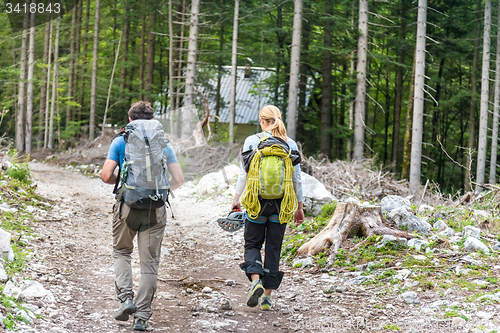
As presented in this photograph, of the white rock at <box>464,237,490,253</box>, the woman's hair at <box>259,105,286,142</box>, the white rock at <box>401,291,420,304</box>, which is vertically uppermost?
the woman's hair at <box>259,105,286,142</box>

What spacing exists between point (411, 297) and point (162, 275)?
2.95 metres

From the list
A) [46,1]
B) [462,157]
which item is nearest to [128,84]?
[46,1]

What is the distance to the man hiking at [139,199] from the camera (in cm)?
373

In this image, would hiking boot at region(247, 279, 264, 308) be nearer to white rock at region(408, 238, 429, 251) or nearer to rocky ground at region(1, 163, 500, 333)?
rocky ground at region(1, 163, 500, 333)

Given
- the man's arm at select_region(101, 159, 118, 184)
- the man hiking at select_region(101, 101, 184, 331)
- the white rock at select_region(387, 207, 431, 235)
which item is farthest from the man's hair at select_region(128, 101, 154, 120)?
the white rock at select_region(387, 207, 431, 235)

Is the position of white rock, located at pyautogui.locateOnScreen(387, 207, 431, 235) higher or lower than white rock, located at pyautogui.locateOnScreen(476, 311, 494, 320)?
higher

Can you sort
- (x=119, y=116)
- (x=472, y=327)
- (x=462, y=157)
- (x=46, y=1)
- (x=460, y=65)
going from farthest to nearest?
(x=462, y=157)
(x=119, y=116)
(x=460, y=65)
(x=46, y=1)
(x=472, y=327)

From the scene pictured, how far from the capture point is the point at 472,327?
3.65 meters

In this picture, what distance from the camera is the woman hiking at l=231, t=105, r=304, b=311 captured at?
428cm

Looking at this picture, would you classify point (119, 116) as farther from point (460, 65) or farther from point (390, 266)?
point (390, 266)

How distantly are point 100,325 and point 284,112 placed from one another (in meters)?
21.6

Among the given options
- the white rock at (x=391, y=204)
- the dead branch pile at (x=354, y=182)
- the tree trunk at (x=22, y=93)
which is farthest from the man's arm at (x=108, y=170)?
the tree trunk at (x=22, y=93)

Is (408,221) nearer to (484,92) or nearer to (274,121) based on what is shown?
(274,121)

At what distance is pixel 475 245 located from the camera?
5574 mm
